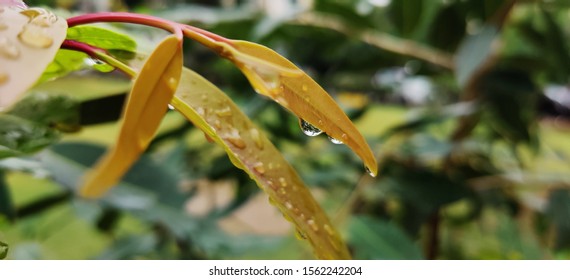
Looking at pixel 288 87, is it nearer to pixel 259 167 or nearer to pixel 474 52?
pixel 259 167

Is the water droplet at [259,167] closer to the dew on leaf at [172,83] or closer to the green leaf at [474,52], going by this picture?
the dew on leaf at [172,83]

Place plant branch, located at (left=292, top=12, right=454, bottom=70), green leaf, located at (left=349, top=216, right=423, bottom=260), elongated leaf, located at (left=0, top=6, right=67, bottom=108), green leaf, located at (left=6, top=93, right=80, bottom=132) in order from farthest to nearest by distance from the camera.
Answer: plant branch, located at (left=292, top=12, right=454, bottom=70) < green leaf, located at (left=349, top=216, right=423, bottom=260) < green leaf, located at (left=6, top=93, right=80, bottom=132) < elongated leaf, located at (left=0, top=6, right=67, bottom=108)

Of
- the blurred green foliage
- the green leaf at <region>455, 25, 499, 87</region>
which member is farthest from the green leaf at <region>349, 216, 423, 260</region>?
the green leaf at <region>455, 25, 499, 87</region>

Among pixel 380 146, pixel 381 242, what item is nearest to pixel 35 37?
pixel 381 242

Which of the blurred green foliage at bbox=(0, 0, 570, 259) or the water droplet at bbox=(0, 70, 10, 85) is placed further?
the blurred green foliage at bbox=(0, 0, 570, 259)

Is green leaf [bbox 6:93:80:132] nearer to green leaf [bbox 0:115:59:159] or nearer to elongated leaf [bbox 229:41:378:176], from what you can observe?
green leaf [bbox 0:115:59:159]

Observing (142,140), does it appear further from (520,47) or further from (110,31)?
(520,47)
